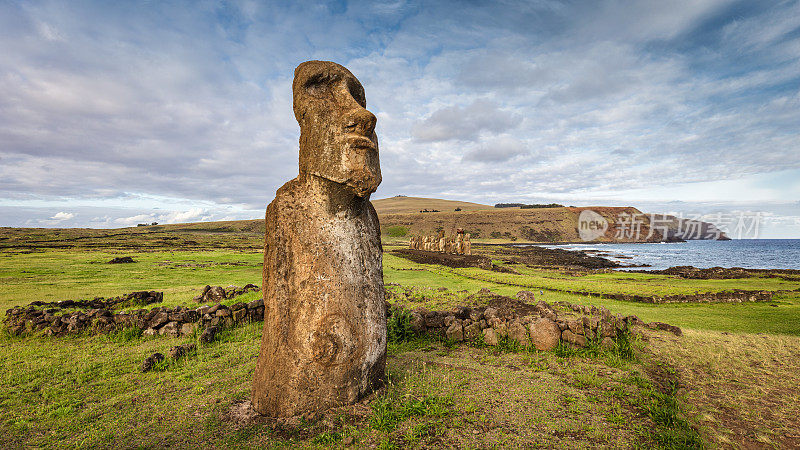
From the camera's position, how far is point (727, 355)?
720cm

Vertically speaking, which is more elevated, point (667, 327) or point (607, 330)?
point (607, 330)

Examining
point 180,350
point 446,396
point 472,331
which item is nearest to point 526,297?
point 472,331

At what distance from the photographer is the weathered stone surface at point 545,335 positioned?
7.77m

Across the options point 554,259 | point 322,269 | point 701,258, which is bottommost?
point 701,258

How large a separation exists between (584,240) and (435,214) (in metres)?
60.9

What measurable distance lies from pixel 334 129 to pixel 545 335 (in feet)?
20.5

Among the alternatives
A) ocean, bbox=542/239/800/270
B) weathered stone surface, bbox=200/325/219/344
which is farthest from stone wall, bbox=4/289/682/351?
ocean, bbox=542/239/800/270

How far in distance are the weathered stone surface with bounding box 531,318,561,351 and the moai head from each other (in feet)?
17.4

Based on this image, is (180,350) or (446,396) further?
(180,350)

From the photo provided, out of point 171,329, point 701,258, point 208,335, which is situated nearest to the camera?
point 208,335

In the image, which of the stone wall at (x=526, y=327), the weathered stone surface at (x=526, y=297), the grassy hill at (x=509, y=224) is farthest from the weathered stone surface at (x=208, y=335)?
the grassy hill at (x=509, y=224)

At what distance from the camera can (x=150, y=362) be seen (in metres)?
7.04

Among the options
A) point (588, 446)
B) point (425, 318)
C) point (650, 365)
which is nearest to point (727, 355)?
point (650, 365)

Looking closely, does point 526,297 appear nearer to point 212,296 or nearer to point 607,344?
point 607,344
